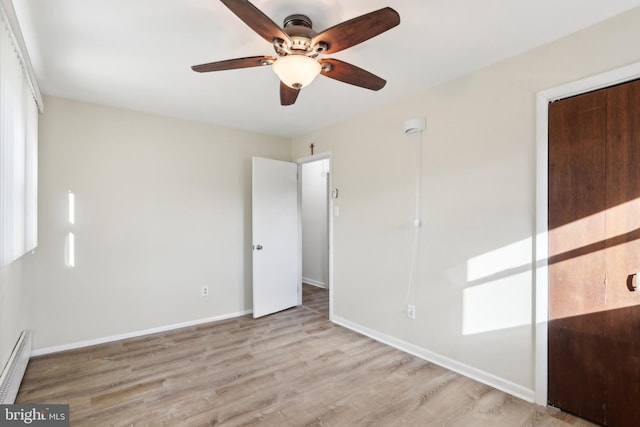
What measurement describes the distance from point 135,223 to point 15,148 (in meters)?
1.48

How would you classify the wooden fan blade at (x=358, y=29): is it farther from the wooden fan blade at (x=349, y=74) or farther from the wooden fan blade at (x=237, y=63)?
the wooden fan blade at (x=237, y=63)

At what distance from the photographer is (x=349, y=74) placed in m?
1.92

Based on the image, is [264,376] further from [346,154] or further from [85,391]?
[346,154]

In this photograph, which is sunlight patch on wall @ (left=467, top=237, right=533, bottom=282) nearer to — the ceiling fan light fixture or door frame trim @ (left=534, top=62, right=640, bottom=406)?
door frame trim @ (left=534, top=62, right=640, bottom=406)

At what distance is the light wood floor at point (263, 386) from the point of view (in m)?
1.98

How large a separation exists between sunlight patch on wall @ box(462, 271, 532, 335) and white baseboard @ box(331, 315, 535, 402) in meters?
0.30

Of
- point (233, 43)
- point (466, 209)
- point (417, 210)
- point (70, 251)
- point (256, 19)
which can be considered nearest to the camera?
point (256, 19)

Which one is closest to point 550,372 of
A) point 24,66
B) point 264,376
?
point 264,376

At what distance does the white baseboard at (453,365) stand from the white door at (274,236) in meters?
1.09

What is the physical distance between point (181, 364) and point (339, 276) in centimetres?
186

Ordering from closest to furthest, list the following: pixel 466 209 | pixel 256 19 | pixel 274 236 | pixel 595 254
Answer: pixel 256 19 < pixel 595 254 < pixel 466 209 < pixel 274 236

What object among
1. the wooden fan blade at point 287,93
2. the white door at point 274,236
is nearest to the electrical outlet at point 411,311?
the white door at point 274,236

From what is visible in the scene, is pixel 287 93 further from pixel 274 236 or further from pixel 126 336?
pixel 126 336

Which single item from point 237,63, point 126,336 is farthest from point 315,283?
point 237,63
